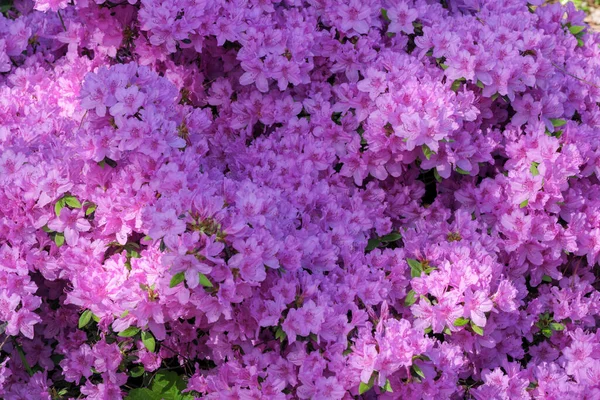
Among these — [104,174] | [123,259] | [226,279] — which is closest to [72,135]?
[104,174]

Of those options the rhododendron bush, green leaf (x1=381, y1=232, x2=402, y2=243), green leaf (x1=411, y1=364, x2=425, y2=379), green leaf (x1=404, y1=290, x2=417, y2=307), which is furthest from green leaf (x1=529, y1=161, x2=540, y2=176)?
green leaf (x1=411, y1=364, x2=425, y2=379)

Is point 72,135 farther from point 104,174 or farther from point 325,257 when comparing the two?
point 325,257

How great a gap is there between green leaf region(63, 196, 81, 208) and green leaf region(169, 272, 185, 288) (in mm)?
589

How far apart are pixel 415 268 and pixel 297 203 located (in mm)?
540

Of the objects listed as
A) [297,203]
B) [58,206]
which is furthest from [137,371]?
[297,203]

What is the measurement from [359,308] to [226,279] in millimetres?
703

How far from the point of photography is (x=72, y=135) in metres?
2.98

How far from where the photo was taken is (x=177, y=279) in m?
2.42

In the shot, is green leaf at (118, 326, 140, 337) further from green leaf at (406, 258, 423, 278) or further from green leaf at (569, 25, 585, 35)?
green leaf at (569, 25, 585, 35)

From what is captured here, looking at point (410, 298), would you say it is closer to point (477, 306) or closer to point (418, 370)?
point (477, 306)

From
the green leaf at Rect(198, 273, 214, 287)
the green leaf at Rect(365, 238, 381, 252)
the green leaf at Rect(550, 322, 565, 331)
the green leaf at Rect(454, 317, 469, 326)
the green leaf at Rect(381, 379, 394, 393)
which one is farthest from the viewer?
the green leaf at Rect(365, 238, 381, 252)

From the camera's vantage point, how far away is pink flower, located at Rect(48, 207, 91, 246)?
2.80 m

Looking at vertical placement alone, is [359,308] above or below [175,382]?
above

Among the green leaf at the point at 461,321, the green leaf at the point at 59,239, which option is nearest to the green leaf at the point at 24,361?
the green leaf at the point at 59,239
